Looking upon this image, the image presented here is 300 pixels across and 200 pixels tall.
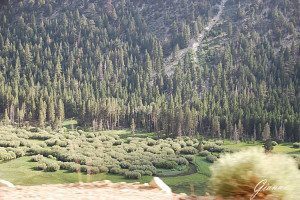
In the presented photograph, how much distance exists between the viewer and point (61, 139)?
13562 centimetres

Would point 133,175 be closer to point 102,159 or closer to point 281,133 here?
point 102,159

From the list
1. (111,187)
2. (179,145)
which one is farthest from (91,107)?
(111,187)

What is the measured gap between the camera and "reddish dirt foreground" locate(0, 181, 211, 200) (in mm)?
13016

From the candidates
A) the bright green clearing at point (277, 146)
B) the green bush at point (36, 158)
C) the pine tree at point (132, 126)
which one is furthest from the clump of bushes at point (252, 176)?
the pine tree at point (132, 126)

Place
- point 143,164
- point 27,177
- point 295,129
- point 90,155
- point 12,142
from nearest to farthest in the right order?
point 27,177 → point 143,164 → point 90,155 → point 12,142 → point 295,129

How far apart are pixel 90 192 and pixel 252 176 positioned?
514 centimetres

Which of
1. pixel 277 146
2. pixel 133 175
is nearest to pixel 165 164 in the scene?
Answer: pixel 133 175

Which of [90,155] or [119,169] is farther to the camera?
[90,155]

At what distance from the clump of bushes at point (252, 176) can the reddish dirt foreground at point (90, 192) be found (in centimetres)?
107

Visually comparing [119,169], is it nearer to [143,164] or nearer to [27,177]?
[143,164]

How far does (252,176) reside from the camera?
41.9ft

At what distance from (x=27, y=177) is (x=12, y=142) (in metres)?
37.7

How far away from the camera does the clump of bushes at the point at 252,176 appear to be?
12.6 meters

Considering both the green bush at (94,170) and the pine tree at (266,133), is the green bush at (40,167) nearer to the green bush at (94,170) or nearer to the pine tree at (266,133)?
the green bush at (94,170)
